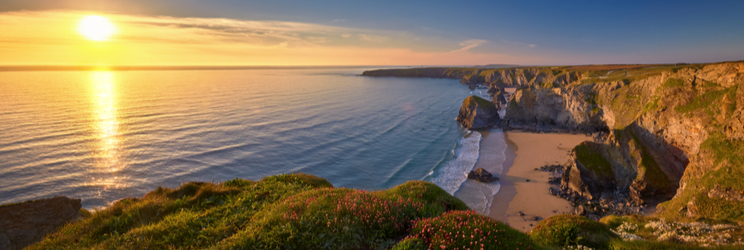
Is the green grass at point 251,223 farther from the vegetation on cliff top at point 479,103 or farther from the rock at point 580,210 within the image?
the vegetation on cliff top at point 479,103

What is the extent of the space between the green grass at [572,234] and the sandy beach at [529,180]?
1453 cm

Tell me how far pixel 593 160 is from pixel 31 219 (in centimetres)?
3899

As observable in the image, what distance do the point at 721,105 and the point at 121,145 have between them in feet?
208

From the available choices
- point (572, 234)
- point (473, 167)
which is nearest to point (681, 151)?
point (473, 167)

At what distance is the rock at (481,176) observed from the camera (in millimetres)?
35344

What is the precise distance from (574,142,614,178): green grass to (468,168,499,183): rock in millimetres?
8873

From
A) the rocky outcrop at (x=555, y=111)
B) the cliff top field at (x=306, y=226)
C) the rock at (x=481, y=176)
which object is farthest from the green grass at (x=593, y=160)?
the rocky outcrop at (x=555, y=111)

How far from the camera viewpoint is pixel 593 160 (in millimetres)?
29938

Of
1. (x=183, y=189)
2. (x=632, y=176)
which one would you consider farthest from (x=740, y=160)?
(x=183, y=189)

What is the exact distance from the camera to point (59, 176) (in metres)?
30.0

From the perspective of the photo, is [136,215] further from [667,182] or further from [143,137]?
[143,137]

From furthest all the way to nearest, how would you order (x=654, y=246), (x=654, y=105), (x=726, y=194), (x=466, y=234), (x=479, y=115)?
1. (x=479, y=115)
2. (x=654, y=105)
3. (x=726, y=194)
4. (x=654, y=246)
5. (x=466, y=234)

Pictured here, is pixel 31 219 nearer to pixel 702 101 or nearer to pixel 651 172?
pixel 651 172

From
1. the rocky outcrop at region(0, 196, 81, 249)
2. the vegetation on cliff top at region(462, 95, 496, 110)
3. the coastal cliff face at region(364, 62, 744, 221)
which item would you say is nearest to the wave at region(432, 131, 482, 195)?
the coastal cliff face at region(364, 62, 744, 221)
